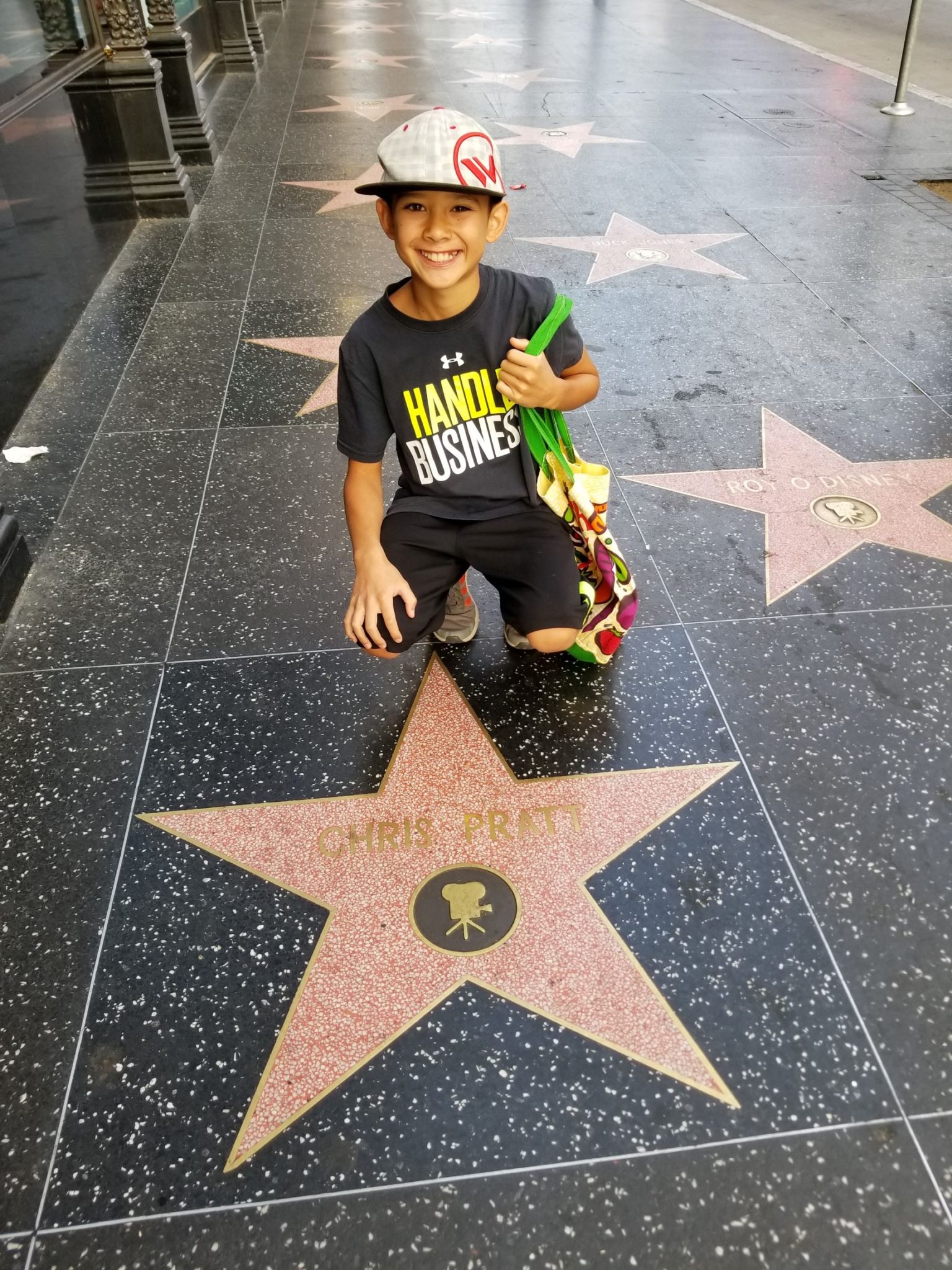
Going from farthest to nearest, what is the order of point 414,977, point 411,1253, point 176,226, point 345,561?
point 176,226 → point 345,561 → point 414,977 → point 411,1253

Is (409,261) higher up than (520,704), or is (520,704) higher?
(409,261)

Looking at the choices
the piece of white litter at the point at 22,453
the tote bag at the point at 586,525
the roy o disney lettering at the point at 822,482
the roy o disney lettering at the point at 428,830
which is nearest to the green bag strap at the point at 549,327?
the tote bag at the point at 586,525

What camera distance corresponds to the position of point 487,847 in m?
1.79

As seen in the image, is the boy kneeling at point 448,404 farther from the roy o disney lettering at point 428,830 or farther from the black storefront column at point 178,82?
the black storefront column at point 178,82

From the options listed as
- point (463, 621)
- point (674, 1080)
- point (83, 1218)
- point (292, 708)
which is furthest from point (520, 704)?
point (83, 1218)

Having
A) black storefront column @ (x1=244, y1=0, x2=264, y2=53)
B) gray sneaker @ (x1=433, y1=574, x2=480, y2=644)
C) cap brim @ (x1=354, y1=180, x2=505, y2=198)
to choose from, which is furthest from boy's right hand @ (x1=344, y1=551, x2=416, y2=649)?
black storefront column @ (x1=244, y1=0, x2=264, y2=53)

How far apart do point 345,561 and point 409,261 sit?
103 centimetres

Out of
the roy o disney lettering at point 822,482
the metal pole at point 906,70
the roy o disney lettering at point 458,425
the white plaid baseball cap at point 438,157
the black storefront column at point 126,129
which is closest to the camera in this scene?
the white plaid baseball cap at point 438,157

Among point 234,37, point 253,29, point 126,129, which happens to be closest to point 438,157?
point 126,129

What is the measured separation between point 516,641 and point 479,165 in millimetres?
1056

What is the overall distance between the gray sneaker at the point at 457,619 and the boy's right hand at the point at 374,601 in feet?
1.11

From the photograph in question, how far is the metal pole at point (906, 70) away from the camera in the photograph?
6.72m

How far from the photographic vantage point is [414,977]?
5.15 ft

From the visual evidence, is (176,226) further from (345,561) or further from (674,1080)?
(674,1080)
